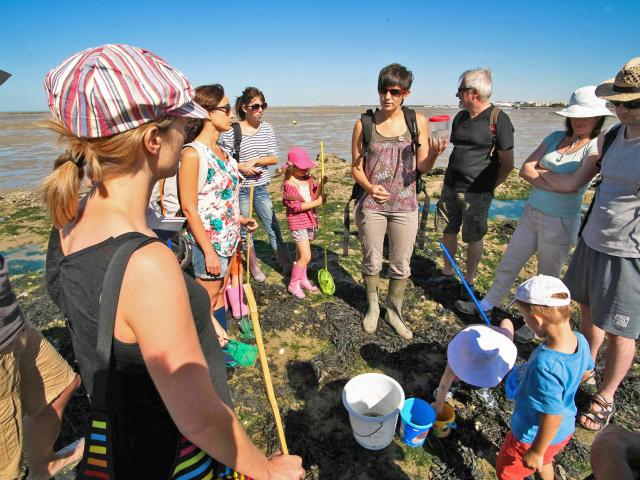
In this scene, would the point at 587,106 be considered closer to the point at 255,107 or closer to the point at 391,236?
the point at 391,236

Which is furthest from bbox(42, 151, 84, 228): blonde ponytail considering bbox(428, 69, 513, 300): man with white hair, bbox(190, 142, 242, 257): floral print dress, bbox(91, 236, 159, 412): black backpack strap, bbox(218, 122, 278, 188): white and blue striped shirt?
bbox(428, 69, 513, 300): man with white hair

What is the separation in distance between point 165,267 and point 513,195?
9808 millimetres

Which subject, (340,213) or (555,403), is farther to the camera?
(340,213)

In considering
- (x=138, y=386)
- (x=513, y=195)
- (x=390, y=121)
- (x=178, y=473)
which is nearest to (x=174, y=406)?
(x=138, y=386)

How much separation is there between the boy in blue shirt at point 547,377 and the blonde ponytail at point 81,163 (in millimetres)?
2145

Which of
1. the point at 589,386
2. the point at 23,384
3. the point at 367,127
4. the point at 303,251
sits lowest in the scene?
the point at 589,386

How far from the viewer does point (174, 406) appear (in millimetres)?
1017

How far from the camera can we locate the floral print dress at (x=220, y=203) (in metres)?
2.87

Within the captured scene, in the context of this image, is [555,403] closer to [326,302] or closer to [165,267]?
[165,267]

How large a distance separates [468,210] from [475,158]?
24.5 inches

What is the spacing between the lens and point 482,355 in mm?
2406

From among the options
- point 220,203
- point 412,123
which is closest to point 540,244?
point 412,123

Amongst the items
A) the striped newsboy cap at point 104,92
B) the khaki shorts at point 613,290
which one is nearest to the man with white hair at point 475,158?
the khaki shorts at point 613,290

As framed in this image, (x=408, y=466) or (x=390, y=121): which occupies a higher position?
(x=390, y=121)
